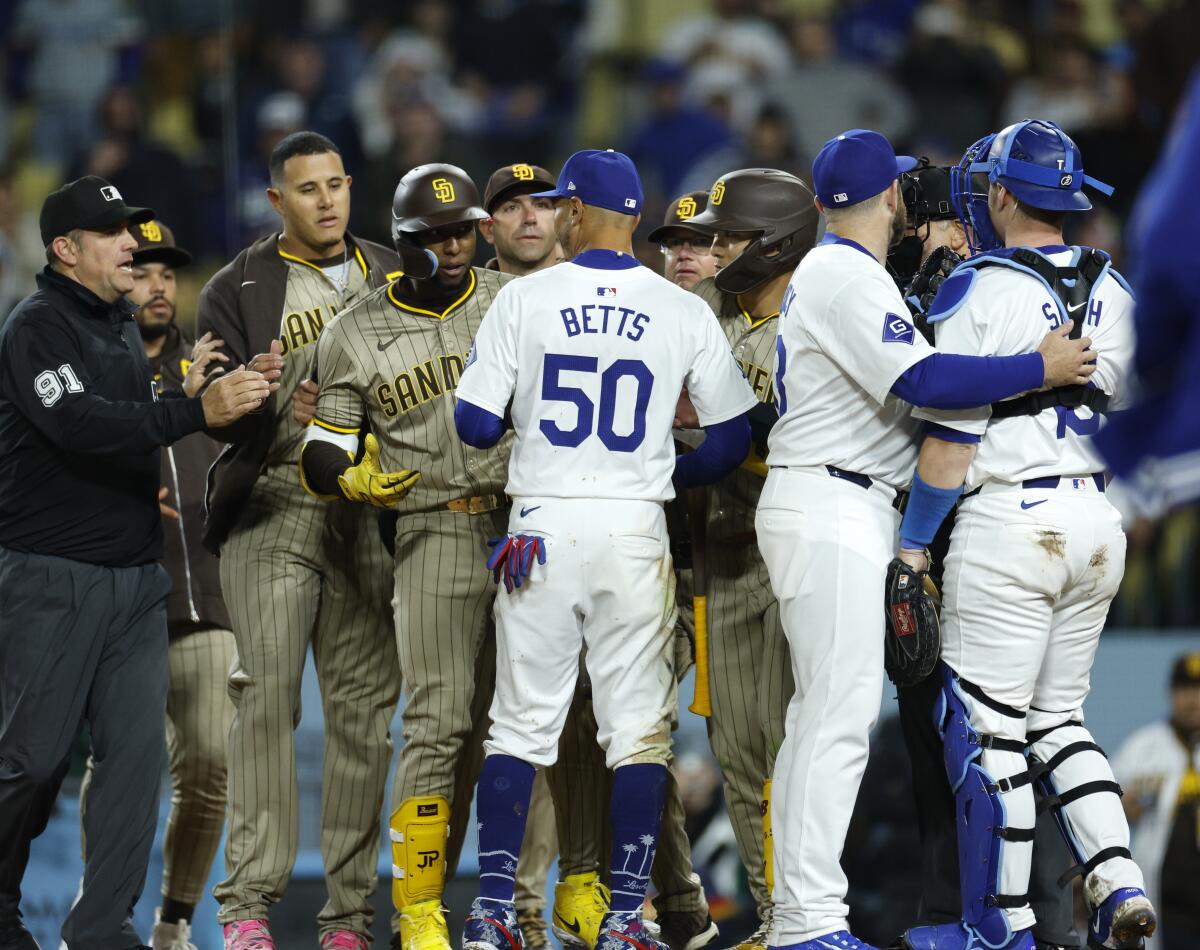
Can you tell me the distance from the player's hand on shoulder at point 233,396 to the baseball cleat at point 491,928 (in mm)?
1544

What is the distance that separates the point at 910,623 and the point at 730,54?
26.9ft

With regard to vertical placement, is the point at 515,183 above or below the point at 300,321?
above

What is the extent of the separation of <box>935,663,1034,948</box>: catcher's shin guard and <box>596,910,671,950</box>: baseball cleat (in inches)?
34.0

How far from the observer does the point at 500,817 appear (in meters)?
4.64

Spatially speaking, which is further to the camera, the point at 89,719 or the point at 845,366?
the point at 89,719

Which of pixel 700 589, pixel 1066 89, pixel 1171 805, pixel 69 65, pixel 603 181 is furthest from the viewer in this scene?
pixel 1066 89

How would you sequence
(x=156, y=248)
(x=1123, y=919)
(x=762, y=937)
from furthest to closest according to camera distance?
(x=156, y=248)
(x=762, y=937)
(x=1123, y=919)

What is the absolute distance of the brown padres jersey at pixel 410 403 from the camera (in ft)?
16.7

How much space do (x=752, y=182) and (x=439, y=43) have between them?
24.4ft

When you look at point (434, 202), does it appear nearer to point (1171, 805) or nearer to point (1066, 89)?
point (1171, 805)

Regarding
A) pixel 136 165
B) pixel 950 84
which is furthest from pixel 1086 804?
pixel 136 165

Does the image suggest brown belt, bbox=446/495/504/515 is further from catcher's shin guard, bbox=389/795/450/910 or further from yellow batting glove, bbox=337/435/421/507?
catcher's shin guard, bbox=389/795/450/910

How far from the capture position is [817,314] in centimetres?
447

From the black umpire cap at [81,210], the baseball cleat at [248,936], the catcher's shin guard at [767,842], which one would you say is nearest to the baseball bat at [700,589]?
the catcher's shin guard at [767,842]
